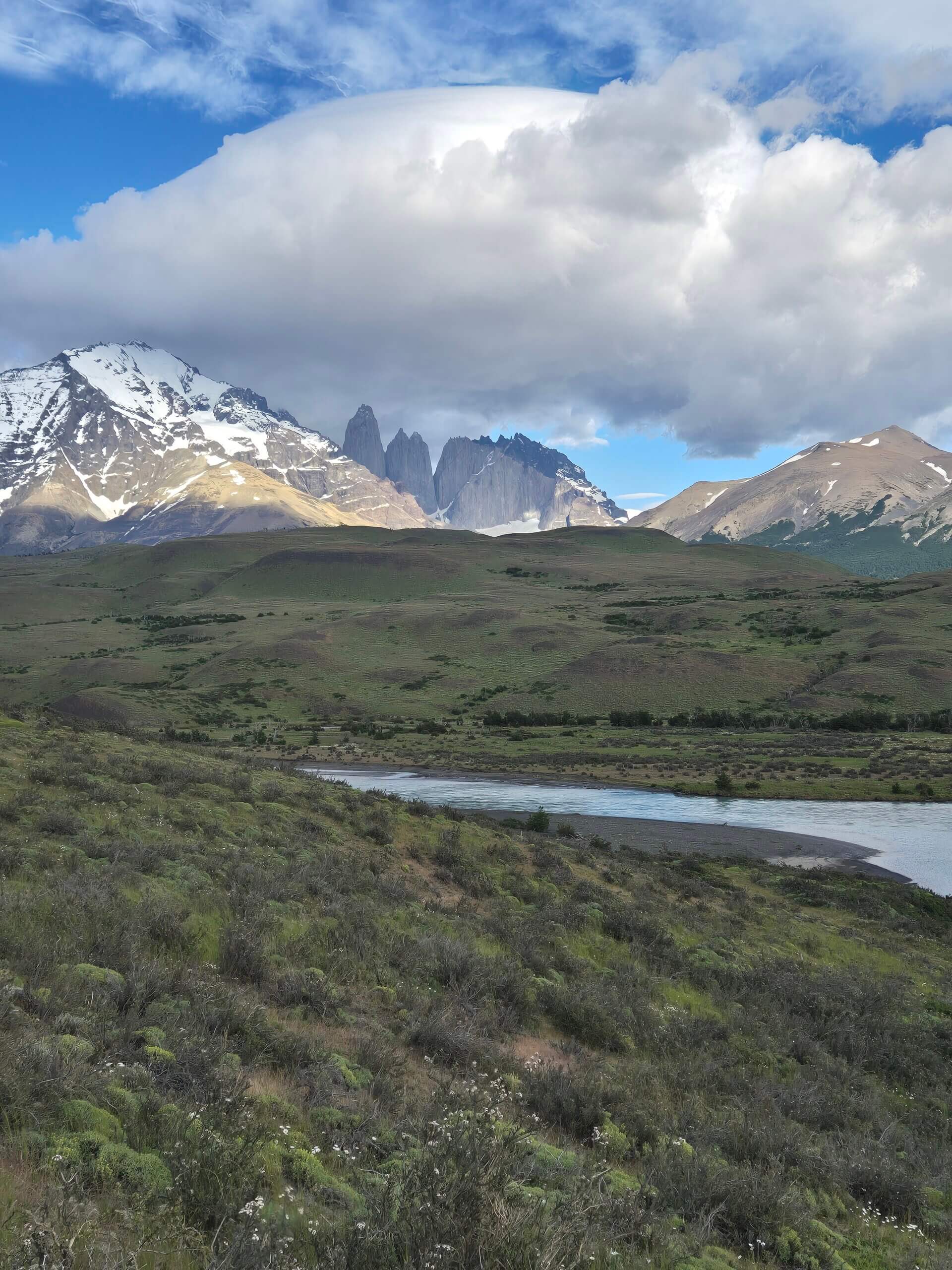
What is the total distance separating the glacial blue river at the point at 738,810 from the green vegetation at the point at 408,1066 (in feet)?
88.7

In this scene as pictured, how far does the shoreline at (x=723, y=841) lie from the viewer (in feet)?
141

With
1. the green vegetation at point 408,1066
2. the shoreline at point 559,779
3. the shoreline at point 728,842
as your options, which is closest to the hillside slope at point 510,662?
the shoreline at point 559,779

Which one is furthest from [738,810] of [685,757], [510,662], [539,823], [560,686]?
[510,662]

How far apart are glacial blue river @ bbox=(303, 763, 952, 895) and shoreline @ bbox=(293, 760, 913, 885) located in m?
0.89

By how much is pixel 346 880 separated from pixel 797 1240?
38.6 ft

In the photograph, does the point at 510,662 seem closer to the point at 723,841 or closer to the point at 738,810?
the point at 738,810

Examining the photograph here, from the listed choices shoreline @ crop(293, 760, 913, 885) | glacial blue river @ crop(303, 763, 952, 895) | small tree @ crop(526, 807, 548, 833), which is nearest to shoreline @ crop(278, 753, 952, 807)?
glacial blue river @ crop(303, 763, 952, 895)

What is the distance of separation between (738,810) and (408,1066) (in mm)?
53722

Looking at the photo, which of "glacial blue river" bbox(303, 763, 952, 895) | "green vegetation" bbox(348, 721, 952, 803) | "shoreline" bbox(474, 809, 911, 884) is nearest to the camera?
"shoreline" bbox(474, 809, 911, 884)

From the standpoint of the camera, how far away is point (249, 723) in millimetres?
102312

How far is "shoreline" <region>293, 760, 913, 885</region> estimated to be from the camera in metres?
43.0

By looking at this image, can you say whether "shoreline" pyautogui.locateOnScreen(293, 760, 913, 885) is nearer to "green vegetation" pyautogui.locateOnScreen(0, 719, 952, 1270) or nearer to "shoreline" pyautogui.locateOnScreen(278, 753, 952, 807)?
"shoreline" pyautogui.locateOnScreen(278, 753, 952, 807)

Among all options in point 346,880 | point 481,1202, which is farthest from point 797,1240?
point 346,880

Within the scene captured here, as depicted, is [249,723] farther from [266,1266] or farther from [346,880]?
[266,1266]
